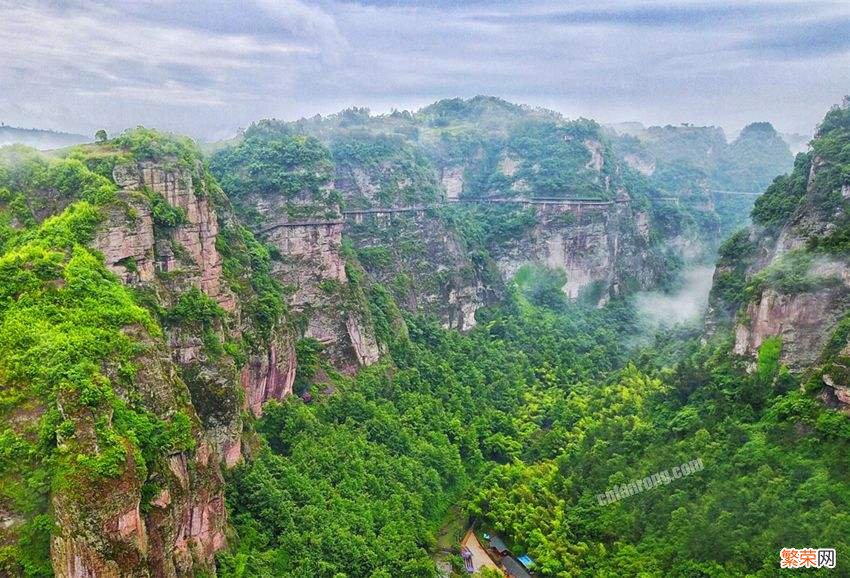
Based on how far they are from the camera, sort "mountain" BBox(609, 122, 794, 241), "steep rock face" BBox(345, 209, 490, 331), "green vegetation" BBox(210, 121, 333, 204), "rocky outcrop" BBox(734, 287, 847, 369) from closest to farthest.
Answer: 1. "rocky outcrop" BBox(734, 287, 847, 369)
2. "green vegetation" BBox(210, 121, 333, 204)
3. "steep rock face" BBox(345, 209, 490, 331)
4. "mountain" BBox(609, 122, 794, 241)

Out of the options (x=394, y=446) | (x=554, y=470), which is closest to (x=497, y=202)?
(x=394, y=446)

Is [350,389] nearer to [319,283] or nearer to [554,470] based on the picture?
[319,283]

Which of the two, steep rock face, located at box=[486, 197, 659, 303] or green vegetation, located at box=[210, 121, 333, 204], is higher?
green vegetation, located at box=[210, 121, 333, 204]

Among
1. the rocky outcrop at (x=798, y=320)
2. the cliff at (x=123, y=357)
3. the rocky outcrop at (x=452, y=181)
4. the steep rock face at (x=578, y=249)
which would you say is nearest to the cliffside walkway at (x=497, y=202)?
the steep rock face at (x=578, y=249)

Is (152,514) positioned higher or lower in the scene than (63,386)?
lower

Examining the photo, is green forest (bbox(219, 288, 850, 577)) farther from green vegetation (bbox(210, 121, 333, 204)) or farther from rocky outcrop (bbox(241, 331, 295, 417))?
green vegetation (bbox(210, 121, 333, 204))

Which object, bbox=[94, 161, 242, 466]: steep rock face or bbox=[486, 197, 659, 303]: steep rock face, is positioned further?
bbox=[486, 197, 659, 303]: steep rock face

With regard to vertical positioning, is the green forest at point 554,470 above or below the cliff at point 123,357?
below

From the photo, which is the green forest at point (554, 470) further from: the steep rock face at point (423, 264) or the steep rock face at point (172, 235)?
the steep rock face at point (172, 235)

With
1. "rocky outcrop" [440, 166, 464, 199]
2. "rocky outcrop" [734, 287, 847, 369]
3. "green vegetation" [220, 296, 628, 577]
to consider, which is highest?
"rocky outcrop" [440, 166, 464, 199]

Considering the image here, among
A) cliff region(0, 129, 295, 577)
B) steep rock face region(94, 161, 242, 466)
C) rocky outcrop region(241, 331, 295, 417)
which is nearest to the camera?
cliff region(0, 129, 295, 577)

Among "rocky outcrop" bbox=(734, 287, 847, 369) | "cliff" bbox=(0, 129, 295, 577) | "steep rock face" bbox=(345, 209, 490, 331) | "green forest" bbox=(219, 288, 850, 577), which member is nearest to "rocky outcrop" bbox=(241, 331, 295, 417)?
"cliff" bbox=(0, 129, 295, 577)
